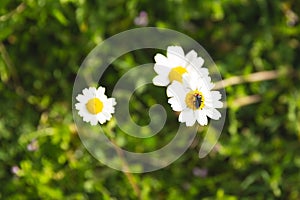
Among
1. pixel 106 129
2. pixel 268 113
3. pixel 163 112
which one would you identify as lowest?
pixel 106 129

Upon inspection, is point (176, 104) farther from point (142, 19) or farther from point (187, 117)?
point (142, 19)

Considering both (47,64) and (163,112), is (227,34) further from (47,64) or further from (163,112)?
(47,64)

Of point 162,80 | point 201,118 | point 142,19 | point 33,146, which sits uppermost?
point 142,19

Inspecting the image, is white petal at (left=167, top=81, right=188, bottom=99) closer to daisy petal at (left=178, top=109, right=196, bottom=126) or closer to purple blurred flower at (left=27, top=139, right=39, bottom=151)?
daisy petal at (left=178, top=109, right=196, bottom=126)

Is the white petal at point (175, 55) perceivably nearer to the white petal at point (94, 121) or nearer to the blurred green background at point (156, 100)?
the white petal at point (94, 121)

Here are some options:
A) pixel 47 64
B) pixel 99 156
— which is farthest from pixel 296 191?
pixel 47 64

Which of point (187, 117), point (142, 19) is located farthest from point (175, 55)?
point (142, 19)
